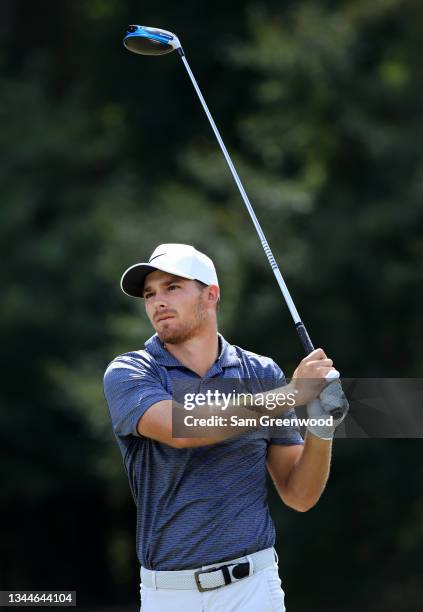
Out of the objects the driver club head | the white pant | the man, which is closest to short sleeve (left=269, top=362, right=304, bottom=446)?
the man

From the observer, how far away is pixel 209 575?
3.51m

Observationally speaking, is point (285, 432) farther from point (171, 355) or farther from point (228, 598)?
point (228, 598)

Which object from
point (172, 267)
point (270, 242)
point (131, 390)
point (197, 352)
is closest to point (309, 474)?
point (197, 352)

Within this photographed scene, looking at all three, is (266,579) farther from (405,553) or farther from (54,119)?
(54,119)

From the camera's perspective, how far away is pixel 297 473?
375 cm

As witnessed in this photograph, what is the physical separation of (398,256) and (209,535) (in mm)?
10186

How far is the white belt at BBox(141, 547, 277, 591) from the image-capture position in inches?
138

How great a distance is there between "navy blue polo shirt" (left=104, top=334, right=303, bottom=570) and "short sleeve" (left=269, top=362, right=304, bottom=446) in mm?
80

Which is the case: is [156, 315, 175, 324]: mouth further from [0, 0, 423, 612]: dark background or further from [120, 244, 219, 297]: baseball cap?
[0, 0, 423, 612]: dark background

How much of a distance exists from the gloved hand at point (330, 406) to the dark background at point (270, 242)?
9.25m

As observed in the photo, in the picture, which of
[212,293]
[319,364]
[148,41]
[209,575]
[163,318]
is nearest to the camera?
[319,364]

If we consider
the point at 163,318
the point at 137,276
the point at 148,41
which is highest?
the point at 148,41

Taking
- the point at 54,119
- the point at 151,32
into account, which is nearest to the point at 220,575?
the point at 151,32

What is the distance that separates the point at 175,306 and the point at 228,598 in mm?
828
